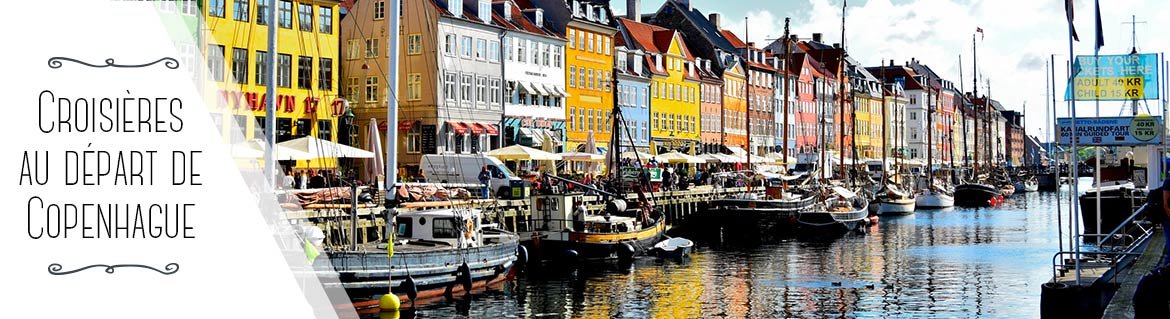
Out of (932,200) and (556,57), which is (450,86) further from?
(932,200)

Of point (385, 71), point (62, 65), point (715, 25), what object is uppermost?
point (715, 25)

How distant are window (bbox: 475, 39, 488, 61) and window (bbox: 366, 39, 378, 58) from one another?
203 inches

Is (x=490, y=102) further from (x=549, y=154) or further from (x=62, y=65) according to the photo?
(x=62, y=65)

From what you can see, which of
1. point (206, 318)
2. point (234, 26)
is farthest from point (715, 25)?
point (206, 318)

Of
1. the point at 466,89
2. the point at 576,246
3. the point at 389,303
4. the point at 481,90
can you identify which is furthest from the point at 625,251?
the point at 481,90

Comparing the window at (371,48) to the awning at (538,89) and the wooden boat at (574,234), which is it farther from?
the wooden boat at (574,234)

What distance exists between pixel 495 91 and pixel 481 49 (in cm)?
253

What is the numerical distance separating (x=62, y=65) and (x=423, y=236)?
Answer: 720 inches

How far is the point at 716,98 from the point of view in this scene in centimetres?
10250

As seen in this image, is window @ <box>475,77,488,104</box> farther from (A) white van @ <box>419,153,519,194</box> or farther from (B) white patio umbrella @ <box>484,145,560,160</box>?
(B) white patio umbrella @ <box>484,145,560,160</box>

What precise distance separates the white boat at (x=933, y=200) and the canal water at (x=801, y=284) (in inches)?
1329

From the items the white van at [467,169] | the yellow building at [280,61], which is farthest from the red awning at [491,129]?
the yellow building at [280,61]

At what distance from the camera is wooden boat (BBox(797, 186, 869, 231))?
190ft

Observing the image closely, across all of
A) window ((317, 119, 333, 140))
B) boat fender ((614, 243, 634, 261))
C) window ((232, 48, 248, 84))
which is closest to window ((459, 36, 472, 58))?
window ((317, 119, 333, 140))
